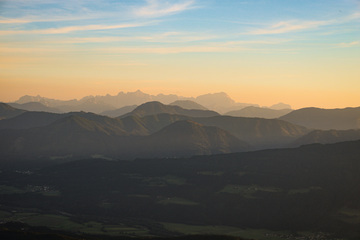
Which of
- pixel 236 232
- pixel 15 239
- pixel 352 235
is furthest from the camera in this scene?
pixel 236 232

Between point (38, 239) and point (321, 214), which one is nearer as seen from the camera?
point (38, 239)

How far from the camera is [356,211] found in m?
194

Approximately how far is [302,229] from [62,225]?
92.3m

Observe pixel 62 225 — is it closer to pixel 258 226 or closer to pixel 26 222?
pixel 26 222

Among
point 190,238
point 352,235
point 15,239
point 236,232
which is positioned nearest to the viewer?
point 15,239

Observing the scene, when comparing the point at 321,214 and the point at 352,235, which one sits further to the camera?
the point at 321,214

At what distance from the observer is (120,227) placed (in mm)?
198625

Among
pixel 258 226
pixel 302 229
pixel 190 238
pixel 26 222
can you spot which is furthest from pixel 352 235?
pixel 26 222

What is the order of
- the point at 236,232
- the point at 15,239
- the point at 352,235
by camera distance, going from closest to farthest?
the point at 15,239 → the point at 352,235 → the point at 236,232

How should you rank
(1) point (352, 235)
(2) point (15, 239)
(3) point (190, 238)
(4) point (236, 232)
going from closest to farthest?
1. (2) point (15, 239)
2. (3) point (190, 238)
3. (1) point (352, 235)
4. (4) point (236, 232)

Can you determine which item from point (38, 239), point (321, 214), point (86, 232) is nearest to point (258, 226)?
point (321, 214)

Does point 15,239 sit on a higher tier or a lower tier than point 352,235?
higher

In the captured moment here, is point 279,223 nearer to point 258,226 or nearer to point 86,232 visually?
point 258,226

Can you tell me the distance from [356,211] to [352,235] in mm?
A: 22436
